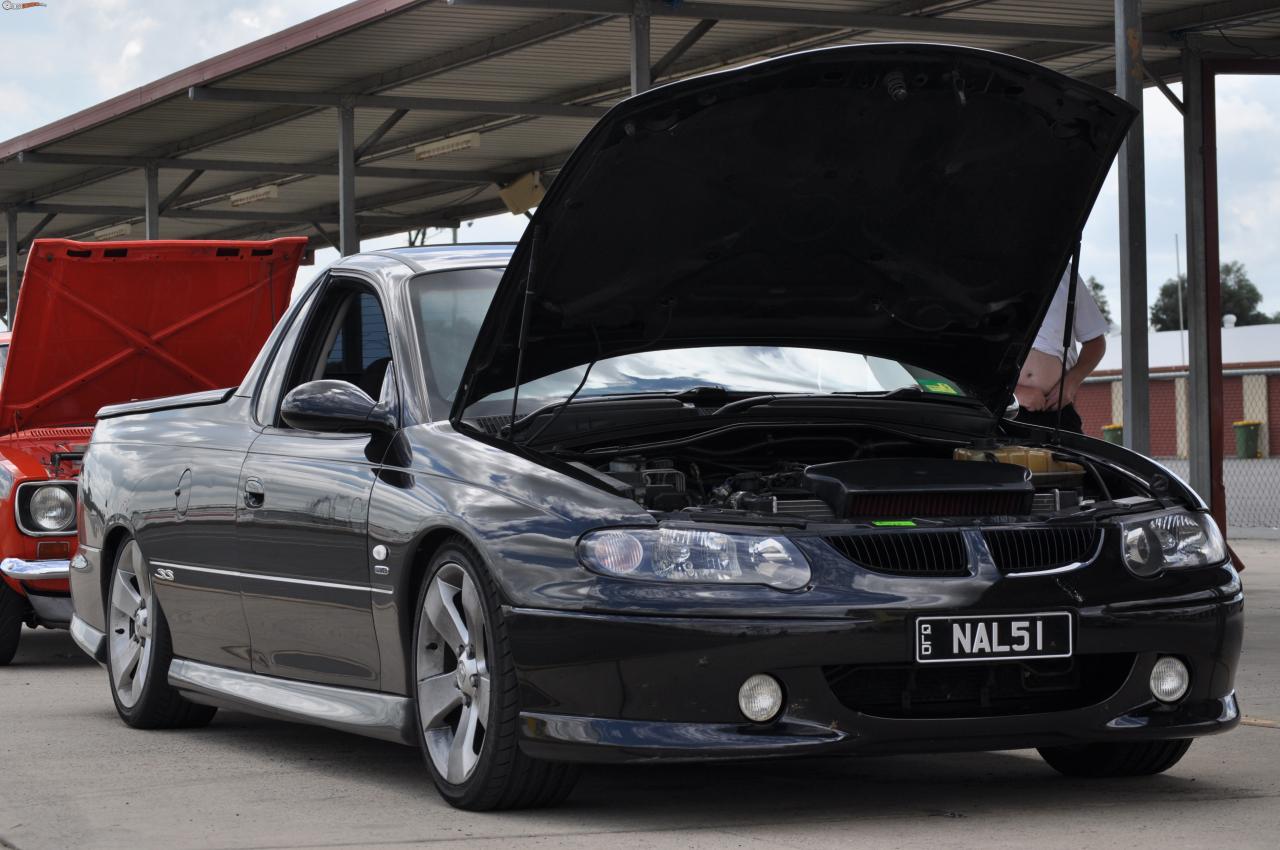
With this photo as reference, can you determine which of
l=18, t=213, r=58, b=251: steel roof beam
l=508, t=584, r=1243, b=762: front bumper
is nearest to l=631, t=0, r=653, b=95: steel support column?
l=508, t=584, r=1243, b=762: front bumper

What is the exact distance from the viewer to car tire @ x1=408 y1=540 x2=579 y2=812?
5195 mm

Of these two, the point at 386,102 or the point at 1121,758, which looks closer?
the point at 1121,758

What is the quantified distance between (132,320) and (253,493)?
5027 millimetres

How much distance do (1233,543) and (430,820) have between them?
48.0 ft

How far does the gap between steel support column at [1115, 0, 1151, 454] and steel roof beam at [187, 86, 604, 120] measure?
8.40m

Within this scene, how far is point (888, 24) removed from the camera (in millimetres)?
15672

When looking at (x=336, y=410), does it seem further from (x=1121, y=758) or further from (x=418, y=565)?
(x=1121, y=758)

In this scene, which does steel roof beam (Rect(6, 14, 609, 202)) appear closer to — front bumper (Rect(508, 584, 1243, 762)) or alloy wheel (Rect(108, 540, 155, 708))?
alloy wheel (Rect(108, 540, 155, 708))

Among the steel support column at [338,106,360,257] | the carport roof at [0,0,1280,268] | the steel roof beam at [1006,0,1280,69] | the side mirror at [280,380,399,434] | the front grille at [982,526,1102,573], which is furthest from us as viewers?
the steel support column at [338,106,360,257]

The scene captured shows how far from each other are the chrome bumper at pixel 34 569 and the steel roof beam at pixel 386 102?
9.64 meters

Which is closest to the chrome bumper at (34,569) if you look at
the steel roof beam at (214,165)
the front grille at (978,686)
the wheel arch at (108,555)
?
the wheel arch at (108,555)

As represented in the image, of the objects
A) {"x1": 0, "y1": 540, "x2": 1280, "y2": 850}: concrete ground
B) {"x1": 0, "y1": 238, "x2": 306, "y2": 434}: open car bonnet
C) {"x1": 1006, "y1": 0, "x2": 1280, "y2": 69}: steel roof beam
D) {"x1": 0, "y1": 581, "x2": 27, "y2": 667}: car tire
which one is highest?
{"x1": 1006, "y1": 0, "x2": 1280, "y2": 69}: steel roof beam

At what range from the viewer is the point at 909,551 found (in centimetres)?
517

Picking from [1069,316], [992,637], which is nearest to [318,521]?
[992,637]
